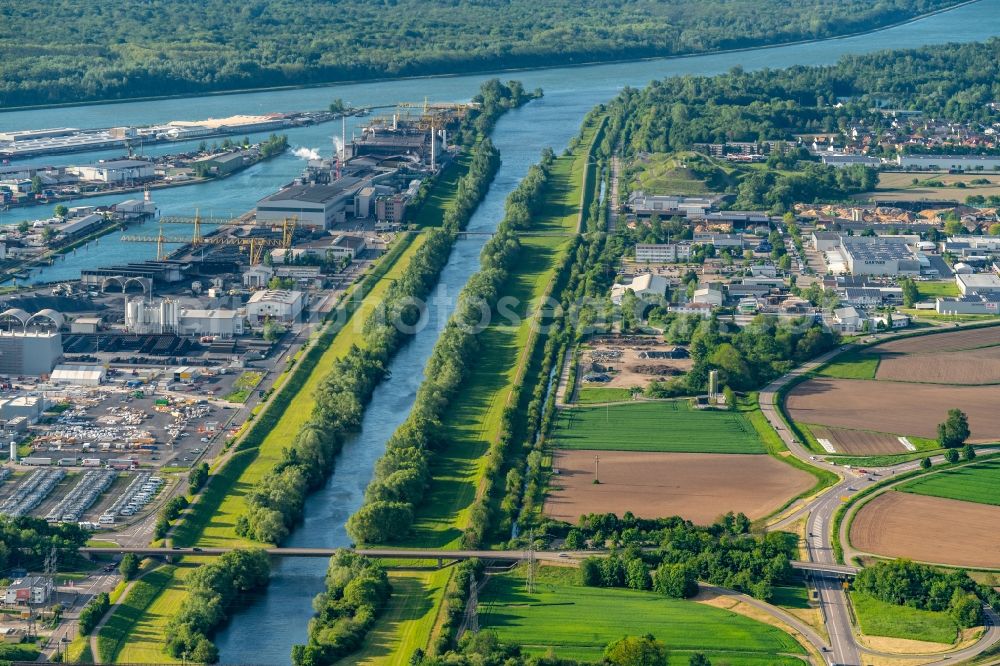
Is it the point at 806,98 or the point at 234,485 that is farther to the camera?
the point at 806,98

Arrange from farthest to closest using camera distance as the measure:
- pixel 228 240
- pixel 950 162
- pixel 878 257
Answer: pixel 950 162, pixel 228 240, pixel 878 257

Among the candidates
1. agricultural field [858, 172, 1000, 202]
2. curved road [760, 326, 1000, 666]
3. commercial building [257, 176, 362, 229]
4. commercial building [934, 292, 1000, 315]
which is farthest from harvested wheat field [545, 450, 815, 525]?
agricultural field [858, 172, 1000, 202]

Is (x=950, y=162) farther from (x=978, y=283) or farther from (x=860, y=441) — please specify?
(x=860, y=441)

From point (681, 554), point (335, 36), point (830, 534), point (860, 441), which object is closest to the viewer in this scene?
point (681, 554)

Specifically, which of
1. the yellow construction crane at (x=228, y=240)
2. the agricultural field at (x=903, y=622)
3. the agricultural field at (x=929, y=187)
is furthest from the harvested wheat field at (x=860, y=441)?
the agricultural field at (x=929, y=187)

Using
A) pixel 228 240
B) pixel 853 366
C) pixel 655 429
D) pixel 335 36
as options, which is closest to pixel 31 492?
pixel 655 429

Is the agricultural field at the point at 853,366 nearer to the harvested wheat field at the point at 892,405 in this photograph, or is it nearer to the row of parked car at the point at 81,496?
the harvested wheat field at the point at 892,405
